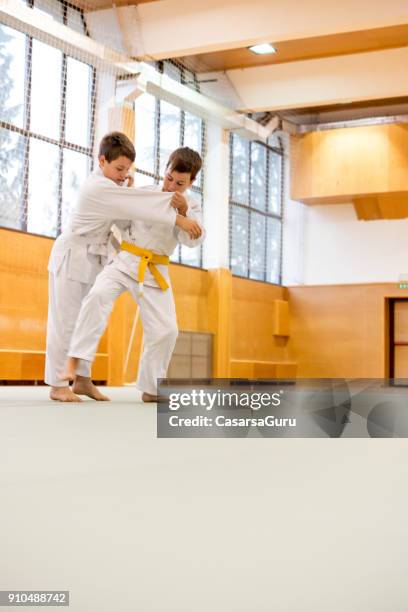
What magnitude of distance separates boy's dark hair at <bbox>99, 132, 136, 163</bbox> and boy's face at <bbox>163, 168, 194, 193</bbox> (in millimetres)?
222

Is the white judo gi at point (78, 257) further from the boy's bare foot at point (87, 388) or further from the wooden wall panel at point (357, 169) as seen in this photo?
the wooden wall panel at point (357, 169)

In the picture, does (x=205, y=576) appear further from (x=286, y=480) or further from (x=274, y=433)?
(x=274, y=433)

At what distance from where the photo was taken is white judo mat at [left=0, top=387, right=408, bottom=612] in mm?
839

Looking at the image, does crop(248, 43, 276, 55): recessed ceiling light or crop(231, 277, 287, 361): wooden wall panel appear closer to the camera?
crop(248, 43, 276, 55): recessed ceiling light

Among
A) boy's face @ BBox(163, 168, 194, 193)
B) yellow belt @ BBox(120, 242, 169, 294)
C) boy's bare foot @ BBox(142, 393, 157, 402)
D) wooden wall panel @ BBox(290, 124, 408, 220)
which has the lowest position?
boy's bare foot @ BBox(142, 393, 157, 402)

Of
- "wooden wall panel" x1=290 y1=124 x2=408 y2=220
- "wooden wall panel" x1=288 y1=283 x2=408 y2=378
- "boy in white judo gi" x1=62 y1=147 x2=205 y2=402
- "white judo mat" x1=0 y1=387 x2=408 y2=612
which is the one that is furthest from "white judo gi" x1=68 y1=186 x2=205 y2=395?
"wooden wall panel" x1=288 y1=283 x2=408 y2=378

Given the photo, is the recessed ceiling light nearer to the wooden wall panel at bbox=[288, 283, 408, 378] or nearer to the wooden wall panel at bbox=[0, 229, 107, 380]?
the wooden wall panel at bbox=[0, 229, 107, 380]

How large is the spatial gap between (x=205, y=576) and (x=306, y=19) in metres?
8.77

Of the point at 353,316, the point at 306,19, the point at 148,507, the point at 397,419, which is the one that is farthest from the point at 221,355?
the point at 148,507

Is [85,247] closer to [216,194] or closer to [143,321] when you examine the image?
[143,321]

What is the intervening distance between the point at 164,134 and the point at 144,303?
23.3ft

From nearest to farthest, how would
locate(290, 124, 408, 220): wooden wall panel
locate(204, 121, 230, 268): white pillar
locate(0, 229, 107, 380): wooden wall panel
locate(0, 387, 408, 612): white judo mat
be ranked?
locate(0, 387, 408, 612): white judo mat → locate(0, 229, 107, 380): wooden wall panel → locate(204, 121, 230, 268): white pillar → locate(290, 124, 408, 220): wooden wall panel

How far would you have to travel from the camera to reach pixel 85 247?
14.5 feet

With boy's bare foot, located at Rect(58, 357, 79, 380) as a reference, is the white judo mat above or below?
below
